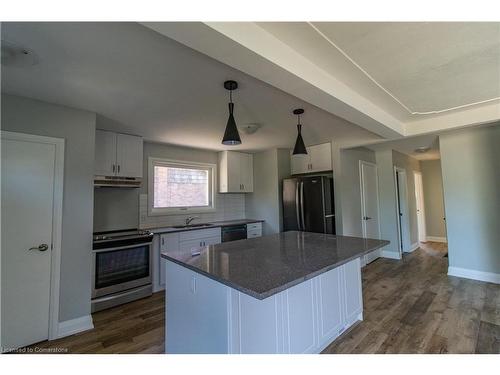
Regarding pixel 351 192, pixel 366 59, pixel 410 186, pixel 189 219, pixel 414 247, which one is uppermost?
pixel 366 59

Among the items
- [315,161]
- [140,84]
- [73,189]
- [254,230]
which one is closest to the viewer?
[140,84]

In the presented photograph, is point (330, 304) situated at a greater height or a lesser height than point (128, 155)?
lesser

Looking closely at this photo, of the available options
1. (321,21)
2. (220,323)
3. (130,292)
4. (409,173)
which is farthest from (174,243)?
(409,173)

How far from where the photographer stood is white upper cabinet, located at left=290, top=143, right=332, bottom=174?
14.2ft

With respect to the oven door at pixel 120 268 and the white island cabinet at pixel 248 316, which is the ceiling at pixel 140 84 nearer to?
the white island cabinet at pixel 248 316

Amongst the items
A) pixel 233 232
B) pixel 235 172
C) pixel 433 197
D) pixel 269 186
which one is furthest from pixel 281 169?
pixel 433 197

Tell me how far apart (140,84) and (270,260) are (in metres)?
1.82

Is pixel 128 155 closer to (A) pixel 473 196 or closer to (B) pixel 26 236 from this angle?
(B) pixel 26 236

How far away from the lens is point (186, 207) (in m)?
4.34

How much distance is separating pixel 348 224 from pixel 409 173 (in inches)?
113

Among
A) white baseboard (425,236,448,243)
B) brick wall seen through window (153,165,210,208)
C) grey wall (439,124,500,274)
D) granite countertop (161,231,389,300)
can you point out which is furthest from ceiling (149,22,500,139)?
white baseboard (425,236,448,243)

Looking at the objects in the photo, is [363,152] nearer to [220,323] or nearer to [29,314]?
[220,323]

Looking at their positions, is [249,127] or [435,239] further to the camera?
[435,239]

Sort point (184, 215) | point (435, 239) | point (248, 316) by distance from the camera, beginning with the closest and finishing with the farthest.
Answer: point (248, 316) → point (184, 215) → point (435, 239)
